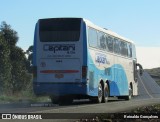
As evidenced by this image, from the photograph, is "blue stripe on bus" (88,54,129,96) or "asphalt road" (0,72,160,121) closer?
"asphalt road" (0,72,160,121)

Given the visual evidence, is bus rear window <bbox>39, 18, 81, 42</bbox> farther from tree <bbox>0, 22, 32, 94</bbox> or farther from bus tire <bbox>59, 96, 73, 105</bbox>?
tree <bbox>0, 22, 32, 94</bbox>

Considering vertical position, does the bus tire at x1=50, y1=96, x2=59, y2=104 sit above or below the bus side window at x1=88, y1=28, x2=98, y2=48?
below

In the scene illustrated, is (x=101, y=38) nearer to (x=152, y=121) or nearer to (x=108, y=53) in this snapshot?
(x=108, y=53)

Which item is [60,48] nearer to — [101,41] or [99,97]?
[101,41]

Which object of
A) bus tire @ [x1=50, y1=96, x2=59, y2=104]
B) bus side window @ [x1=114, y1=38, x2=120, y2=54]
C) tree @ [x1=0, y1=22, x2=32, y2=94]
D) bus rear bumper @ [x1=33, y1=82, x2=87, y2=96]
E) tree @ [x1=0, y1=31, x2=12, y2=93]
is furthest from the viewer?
tree @ [x1=0, y1=22, x2=32, y2=94]

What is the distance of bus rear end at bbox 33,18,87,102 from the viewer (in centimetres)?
2591

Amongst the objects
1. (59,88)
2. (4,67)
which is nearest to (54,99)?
(59,88)

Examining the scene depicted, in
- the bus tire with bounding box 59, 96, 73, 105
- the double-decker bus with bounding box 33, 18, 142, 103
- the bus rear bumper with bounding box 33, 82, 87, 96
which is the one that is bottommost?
the bus tire with bounding box 59, 96, 73, 105

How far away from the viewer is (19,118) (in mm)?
15109

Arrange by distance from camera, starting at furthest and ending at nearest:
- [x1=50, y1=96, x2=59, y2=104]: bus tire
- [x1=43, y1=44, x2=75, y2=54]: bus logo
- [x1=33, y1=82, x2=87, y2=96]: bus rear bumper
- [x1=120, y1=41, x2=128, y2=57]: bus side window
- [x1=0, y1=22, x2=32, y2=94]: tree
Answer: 1. [x1=0, y1=22, x2=32, y2=94]: tree
2. [x1=120, y1=41, x2=128, y2=57]: bus side window
3. [x1=50, y1=96, x2=59, y2=104]: bus tire
4. [x1=43, y1=44, x2=75, y2=54]: bus logo
5. [x1=33, y1=82, x2=87, y2=96]: bus rear bumper

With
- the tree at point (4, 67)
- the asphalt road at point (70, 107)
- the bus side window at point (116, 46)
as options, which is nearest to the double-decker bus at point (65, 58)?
the asphalt road at point (70, 107)

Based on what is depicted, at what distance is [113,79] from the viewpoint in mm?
30875

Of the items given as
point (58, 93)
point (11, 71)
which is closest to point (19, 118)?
point (58, 93)

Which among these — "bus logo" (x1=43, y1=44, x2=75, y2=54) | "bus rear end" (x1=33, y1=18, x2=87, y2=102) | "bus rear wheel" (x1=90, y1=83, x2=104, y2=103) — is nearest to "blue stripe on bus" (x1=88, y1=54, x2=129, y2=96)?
"bus rear wheel" (x1=90, y1=83, x2=104, y2=103)
